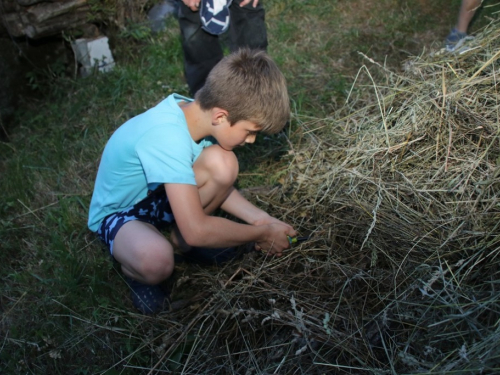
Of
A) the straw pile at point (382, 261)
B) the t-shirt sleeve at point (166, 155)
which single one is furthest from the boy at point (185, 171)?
the straw pile at point (382, 261)

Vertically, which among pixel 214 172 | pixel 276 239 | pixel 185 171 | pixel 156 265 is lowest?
pixel 276 239

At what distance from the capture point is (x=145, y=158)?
194 centimetres

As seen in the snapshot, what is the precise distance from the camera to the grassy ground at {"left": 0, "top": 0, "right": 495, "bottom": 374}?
2021 millimetres

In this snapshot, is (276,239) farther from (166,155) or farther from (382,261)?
(166,155)

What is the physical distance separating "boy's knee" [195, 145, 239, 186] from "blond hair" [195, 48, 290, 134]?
0.21 m

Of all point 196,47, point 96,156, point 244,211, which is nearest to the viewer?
point 244,211

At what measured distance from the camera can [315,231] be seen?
88.7 inches

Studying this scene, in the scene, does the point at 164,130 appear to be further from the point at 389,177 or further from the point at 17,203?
the point at 17,203

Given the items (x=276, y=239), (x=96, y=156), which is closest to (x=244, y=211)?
(x=276, y=239)

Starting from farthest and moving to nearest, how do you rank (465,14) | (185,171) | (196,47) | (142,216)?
(465,14) < (196,47) < (142,216) < (185,171)

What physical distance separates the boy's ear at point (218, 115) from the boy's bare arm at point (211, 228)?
0.85 ft

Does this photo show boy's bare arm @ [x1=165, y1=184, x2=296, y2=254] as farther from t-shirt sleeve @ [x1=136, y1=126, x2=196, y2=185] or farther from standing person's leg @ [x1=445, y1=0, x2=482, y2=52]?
standing person's leg @ [x1=445, y1=0, x2=482, y2=52]

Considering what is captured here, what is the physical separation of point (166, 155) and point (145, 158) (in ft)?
0.26

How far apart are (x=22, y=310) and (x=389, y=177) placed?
5.35 ft
